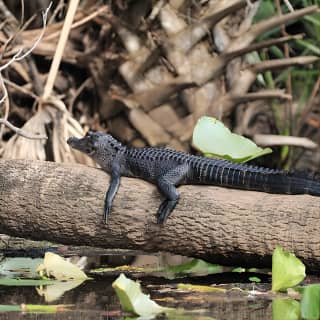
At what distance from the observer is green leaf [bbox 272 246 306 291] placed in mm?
3424

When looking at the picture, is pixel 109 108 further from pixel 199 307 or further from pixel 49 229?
pixel 199 307

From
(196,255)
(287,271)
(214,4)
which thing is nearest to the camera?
(287,271)

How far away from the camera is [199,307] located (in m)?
3.14

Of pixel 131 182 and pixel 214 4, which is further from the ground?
pixel 214 4

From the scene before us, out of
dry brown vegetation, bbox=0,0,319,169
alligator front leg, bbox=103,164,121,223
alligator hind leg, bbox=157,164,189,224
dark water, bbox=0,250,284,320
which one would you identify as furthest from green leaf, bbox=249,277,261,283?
dry brown vegetation, bbox=0,0,319,169

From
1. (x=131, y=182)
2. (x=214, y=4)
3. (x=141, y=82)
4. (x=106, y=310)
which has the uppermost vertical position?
(x=214, y=4)

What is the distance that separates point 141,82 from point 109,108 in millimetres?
351

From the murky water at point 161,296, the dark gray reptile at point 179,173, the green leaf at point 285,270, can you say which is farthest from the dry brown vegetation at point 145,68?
the green leaf at point 285,270

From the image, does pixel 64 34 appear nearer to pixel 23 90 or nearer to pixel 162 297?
pixel 23 90

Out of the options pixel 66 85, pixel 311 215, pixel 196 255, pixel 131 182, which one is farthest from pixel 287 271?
pixel 66 85

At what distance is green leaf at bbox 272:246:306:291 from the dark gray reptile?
1.53 feet

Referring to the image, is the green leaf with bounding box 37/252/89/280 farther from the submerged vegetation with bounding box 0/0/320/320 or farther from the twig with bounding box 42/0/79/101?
the twig with bounding box 42/0/79/101

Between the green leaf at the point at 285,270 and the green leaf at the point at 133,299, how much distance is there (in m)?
0.64

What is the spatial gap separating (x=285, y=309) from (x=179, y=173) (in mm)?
1101
